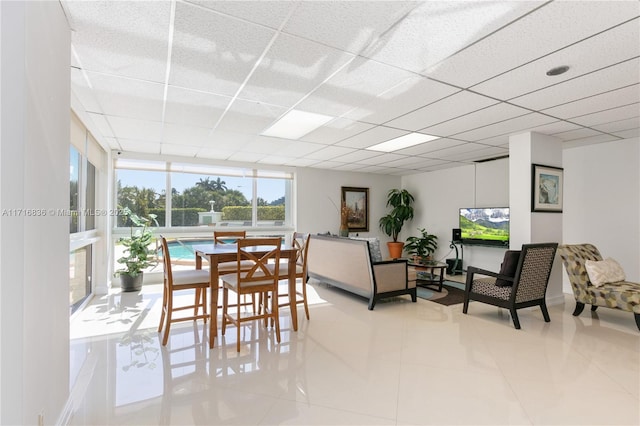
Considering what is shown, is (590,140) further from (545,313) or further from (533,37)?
(533,37)

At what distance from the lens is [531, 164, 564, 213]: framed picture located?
429 cm

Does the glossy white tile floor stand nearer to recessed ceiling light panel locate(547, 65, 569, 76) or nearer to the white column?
the white column

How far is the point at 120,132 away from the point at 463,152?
5.36 metres

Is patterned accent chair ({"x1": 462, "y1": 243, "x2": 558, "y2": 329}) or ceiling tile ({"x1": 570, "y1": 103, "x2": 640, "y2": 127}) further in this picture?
patterned accent chair ({"x1": 462, "y1": 243, "x2": 558, "y2": 329})

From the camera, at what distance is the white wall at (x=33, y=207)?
48.9 inches

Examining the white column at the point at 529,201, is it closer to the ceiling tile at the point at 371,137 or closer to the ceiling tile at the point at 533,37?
the ceiling tile at the point at 371,137

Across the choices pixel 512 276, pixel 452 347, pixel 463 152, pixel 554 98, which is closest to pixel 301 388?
pixel 452 347

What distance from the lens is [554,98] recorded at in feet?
10.1

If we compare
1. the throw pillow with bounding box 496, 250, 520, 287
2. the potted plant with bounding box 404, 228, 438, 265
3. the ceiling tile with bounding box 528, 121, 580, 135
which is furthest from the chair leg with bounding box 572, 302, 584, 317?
the potted plant with bounding box 404, 228, 438, 265

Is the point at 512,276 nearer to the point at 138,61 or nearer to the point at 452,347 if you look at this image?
the point at 452,347

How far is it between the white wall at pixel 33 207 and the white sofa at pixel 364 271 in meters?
3.27

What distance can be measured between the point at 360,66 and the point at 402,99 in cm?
83

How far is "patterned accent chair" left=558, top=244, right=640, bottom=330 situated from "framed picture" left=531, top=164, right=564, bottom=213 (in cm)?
62

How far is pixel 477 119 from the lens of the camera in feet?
12.3
